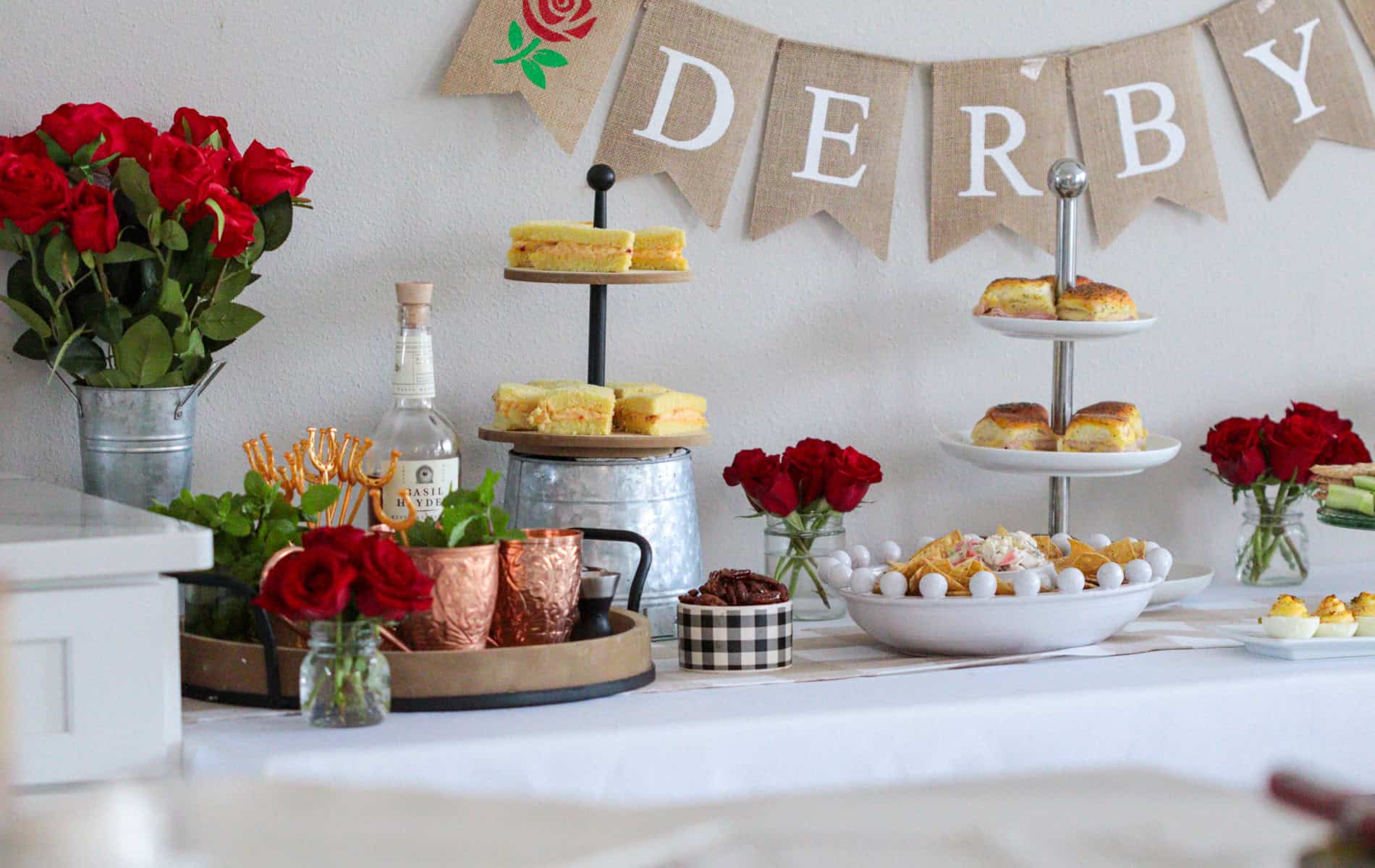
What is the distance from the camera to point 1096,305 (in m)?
1.56

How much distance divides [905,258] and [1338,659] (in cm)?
65

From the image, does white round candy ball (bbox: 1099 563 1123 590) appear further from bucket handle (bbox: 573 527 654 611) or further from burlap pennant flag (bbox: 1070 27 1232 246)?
burlap pennant flag (bbox: 1070 27 1232 246)

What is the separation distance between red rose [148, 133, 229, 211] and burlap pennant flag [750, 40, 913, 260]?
2.03 feet

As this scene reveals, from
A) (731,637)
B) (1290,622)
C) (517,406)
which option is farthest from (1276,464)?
(517,406)

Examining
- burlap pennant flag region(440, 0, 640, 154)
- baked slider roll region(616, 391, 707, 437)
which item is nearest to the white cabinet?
baked slider roll region(616, 391, 707, 437)

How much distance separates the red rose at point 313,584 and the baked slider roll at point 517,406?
37 centimetres

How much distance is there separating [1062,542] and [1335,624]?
26cm

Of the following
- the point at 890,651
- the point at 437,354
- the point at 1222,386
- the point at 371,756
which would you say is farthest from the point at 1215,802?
the point at 1222,386

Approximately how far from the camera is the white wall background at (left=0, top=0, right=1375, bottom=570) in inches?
60.1

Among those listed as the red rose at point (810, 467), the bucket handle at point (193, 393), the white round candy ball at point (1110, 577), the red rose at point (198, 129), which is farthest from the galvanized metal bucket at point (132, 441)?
the white round candy ball at point (1110, 577)

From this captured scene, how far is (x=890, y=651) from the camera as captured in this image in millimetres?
1435

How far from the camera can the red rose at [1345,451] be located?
1752mm

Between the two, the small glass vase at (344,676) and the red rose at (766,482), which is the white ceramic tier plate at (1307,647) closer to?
the red rose at (766,482)

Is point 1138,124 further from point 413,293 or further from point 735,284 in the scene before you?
point 413,293
